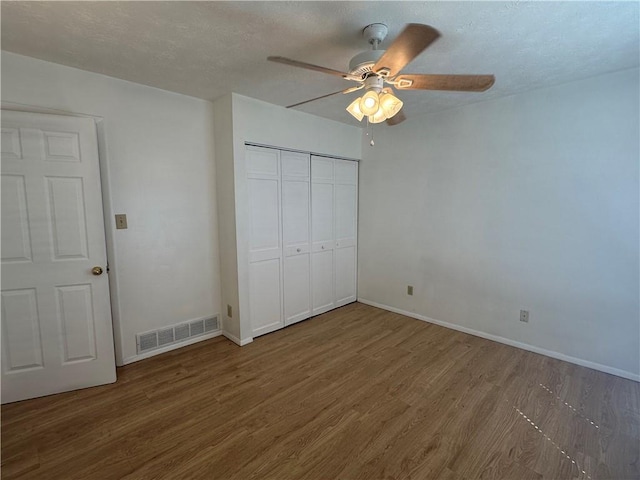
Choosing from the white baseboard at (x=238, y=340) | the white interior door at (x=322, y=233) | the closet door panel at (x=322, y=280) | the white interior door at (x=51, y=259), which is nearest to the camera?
the white interior door at (x=51, y=259)

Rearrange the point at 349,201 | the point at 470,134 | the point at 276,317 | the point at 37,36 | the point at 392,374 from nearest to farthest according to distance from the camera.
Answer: the point at 37,36 < the point at 392,374 < the point at 470,134 < the point at 276,317 < the point at 349,201

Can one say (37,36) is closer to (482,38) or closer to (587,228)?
(482,38)

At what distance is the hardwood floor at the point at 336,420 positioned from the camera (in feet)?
5.38

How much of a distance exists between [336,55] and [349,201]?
→ 7.08 ft

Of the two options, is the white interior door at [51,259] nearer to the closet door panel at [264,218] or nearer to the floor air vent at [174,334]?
the floor air vent at [174,334]

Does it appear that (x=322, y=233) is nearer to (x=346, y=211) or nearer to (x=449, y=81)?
(x=346, y=211)

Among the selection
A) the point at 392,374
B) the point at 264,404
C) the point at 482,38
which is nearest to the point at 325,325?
the point at 392,374

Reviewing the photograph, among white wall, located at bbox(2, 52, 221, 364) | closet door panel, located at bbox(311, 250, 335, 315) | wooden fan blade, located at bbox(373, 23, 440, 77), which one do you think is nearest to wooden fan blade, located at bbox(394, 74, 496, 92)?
wooden fan blade, located at bbox(373, 23, 440, 77)

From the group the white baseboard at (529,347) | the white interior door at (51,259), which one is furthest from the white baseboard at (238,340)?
the white baseboard at (529,347)

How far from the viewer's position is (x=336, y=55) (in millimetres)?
2021

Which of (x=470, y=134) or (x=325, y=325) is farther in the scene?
(x=325, y=325)

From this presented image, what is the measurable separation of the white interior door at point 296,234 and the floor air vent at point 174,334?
2.70ft

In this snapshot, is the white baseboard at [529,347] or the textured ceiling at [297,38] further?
the white baseboard at [529,347]

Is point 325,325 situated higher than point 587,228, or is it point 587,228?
point 587,228
